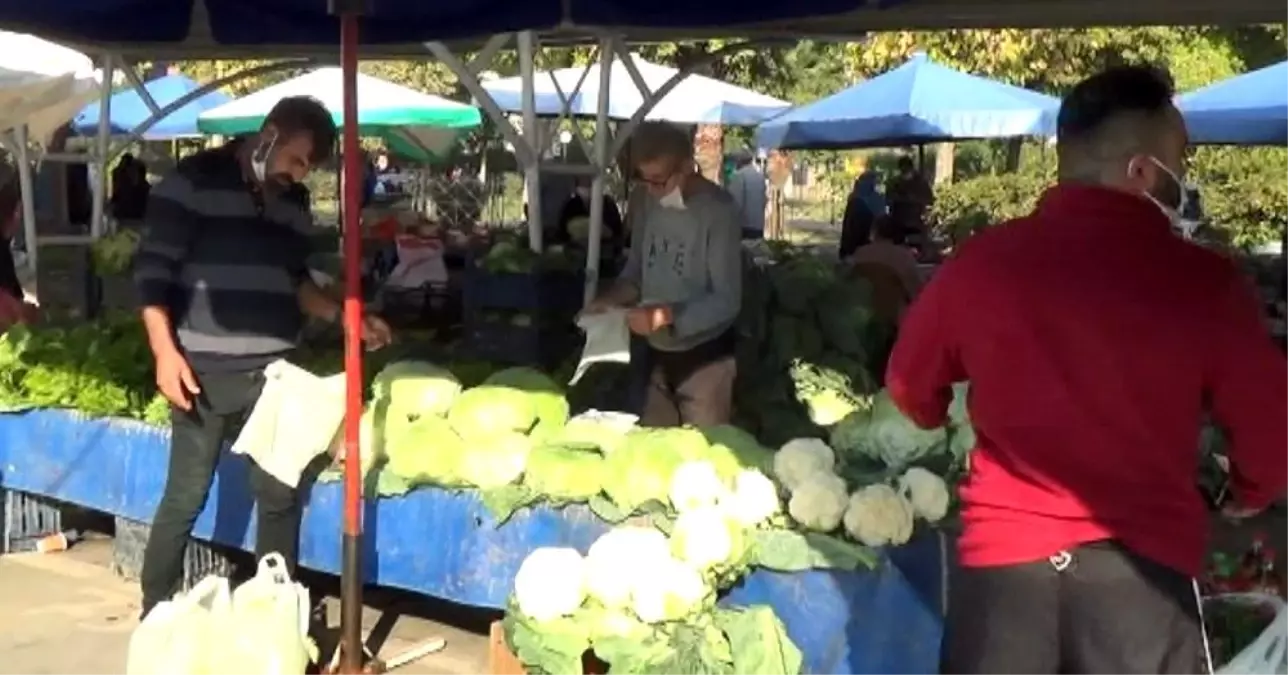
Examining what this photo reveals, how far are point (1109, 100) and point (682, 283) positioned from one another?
3018 millimetres

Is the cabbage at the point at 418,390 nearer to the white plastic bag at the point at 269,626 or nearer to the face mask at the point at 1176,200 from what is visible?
the white plastic bag at the point at 269,626

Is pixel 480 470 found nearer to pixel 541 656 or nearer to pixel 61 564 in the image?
pixel 541 656

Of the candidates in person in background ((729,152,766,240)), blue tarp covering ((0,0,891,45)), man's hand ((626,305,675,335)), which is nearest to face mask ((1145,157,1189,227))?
blue tarp covering ((0,0,891,45))

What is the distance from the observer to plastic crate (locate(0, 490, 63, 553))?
6.93 meters

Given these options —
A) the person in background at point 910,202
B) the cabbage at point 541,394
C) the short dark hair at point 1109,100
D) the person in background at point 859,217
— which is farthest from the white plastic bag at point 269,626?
the person in background at point 859,217

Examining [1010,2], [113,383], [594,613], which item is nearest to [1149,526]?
[594,613]

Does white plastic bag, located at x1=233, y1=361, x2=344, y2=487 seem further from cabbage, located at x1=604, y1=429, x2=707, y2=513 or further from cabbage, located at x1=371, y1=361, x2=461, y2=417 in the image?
cabbage, located at x1=604, y1=429, x2=707, y2=513

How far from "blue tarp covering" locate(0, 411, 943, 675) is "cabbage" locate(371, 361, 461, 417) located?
0.42 meters

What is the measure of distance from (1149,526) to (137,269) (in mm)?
3340

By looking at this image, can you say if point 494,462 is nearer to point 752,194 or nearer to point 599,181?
point 599,181

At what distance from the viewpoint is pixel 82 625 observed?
596 cm

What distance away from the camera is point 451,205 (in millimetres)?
28906

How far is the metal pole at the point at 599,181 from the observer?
672 centimetres

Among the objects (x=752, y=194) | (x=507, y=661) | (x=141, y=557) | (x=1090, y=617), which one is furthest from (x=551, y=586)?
(x=752, y=194)
